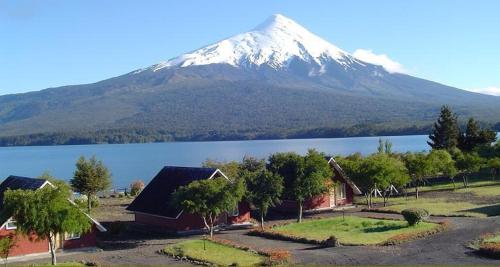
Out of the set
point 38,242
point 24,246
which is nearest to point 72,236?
point 38,242

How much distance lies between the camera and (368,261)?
91.0ft

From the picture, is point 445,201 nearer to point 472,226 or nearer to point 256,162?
point 472,226

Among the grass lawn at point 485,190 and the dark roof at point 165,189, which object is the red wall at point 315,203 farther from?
the grass lawn at point 485,190

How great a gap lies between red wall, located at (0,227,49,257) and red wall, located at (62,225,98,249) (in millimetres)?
1089

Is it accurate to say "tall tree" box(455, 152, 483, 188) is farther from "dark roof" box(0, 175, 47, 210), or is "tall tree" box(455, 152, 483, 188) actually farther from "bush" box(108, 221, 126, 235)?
"dark roof" box(0, 175, 47, 210)

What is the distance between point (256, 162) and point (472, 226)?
2928 cm

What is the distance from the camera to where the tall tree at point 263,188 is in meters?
39.1

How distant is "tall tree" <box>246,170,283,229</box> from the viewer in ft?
128

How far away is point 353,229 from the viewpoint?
3728 cm

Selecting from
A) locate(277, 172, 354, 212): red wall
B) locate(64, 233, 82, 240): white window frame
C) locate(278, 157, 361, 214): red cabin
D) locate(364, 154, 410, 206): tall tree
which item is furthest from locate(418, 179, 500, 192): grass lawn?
locate(64, 233, 82, 240): white window frame

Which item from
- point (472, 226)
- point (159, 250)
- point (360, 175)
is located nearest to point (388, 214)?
point (360, 175)

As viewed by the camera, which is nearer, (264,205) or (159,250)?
(159,250)

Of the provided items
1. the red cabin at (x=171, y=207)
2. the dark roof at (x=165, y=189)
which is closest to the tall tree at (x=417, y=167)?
the red cabin at (x=171, y=207)

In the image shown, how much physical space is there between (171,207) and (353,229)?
38.0 ft
